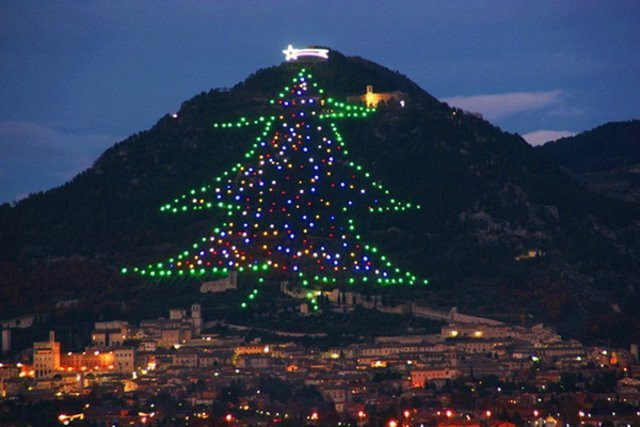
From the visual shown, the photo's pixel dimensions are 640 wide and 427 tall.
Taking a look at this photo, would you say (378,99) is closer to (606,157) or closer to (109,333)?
(606,157)

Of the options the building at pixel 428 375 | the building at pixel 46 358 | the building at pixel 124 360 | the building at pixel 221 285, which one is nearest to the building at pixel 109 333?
the building at pixel 124 360

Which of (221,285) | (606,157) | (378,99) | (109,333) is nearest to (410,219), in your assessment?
(221,285)

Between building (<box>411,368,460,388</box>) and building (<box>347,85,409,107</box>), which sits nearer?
building (<box>411,368,460,388</box>)

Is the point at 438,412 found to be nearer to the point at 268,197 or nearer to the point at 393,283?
the point at 393,283

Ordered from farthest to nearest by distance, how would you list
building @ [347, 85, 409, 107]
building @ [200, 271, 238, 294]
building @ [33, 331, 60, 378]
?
building @ [347, 85, 409, 107]
building @ [200, 271, 238, 294]
building @ [33, 331, 60, 378]

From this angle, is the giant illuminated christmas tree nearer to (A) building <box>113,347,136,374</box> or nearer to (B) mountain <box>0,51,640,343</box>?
(B) mountain <box>0,51,640,343</box>

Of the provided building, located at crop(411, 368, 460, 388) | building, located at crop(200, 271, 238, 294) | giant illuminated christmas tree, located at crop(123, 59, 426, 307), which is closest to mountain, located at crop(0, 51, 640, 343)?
giant illuminated christmas tree, located at crop(123, 59, 426, 307)

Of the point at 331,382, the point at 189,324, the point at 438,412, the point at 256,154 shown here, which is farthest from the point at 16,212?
the point at 438,412
